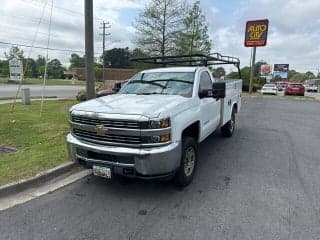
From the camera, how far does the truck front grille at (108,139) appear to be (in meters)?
3.81

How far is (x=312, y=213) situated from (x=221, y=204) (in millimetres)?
1144

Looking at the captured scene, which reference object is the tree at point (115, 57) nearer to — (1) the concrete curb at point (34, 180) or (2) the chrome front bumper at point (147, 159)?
(1) the concrete curb at point (34, 180)

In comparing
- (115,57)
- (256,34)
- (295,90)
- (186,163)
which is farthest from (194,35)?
(115,57)

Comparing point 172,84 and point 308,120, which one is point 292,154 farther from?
point 308,120

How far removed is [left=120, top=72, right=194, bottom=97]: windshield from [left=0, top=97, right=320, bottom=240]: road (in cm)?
154

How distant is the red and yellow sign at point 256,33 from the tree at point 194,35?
172 inches

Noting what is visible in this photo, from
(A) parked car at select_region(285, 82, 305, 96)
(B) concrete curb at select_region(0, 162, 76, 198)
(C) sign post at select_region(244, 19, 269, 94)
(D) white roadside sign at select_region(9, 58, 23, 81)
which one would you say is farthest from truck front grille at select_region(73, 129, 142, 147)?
(A) parked car at select_region(285, 82, 305, 96)

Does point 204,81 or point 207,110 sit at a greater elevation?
point 204,81

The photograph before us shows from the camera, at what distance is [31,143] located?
674 cm

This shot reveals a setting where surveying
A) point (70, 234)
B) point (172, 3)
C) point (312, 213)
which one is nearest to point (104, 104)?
point (70, 234)

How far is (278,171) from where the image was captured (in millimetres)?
5277

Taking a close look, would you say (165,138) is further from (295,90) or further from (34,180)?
(295,90)

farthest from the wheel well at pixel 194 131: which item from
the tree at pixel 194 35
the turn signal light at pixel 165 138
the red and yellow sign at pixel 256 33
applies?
the red and yellow sign at pixel 256 33

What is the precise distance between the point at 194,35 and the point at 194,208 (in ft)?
71.3
